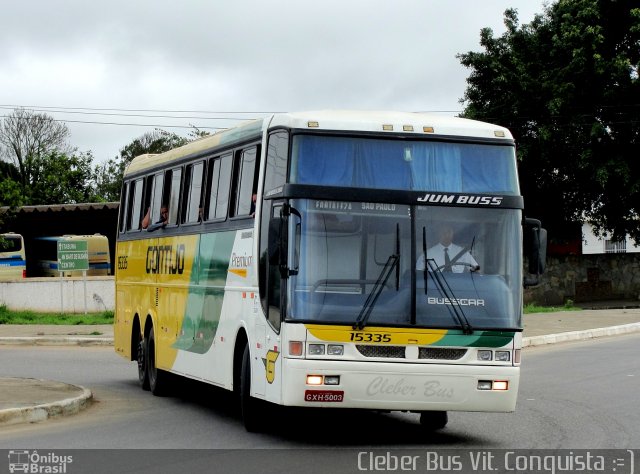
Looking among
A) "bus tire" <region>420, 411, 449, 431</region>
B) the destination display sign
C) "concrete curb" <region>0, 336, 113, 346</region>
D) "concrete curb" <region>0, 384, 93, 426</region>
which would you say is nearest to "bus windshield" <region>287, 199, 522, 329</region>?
"bus tire" <region>420, 411, 449, 431</region>

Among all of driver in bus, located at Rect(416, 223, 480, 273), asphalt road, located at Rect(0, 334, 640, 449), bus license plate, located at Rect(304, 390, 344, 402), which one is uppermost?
driver in bus, located at Rect(416, 223, 480, 273)

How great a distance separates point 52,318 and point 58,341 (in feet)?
24.6

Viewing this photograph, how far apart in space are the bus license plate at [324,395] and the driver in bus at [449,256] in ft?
4.66

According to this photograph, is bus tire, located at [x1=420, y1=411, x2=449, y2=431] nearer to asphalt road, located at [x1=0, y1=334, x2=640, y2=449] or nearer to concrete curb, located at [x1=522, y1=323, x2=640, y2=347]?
asphalt road, located at [x1=0, y1=334, x2=640, y2=449]

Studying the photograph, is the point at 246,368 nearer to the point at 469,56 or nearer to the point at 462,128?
the point at 462,128

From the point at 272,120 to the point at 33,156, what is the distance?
74028 mm

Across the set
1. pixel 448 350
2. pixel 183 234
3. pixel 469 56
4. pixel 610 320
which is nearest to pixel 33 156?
pixel 469 56

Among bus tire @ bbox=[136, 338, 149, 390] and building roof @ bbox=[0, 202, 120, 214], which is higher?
building roof @ bbox=[0, 202, 120, 214]

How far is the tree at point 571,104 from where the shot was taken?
141 ft

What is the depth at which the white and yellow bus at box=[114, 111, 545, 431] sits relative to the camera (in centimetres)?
1159

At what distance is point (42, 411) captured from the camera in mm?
13742

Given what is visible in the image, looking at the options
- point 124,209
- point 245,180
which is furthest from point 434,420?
point 124,209

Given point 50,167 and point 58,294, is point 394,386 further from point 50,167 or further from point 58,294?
point 50,167

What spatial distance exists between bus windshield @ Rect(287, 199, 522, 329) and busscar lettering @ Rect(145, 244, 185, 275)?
4.75 meters
